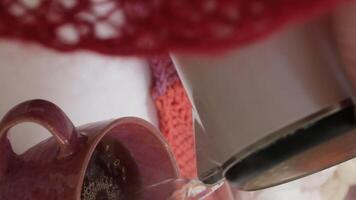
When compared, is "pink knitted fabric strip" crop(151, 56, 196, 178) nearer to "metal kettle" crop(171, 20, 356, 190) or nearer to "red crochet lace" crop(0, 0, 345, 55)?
"metal kettle" crop(171, 20, 356, 190)

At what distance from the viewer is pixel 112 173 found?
571mm

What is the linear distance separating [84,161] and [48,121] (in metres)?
0.04

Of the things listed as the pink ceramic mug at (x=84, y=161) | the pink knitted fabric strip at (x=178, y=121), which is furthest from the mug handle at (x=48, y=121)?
the pink knitted fabric strip at (x=178, y=121)

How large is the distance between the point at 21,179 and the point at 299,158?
0.67 feet

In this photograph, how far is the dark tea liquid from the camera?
1.79ft

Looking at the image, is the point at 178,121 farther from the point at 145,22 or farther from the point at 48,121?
the point at 145,22

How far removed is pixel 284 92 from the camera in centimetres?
36

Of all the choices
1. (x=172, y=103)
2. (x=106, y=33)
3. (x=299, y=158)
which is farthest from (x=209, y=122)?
(x=172, y=103)

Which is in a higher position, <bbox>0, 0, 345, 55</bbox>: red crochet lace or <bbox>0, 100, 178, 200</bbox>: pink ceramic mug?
<bbox>0, 0, 345, 55</bbox>: red crochet lace

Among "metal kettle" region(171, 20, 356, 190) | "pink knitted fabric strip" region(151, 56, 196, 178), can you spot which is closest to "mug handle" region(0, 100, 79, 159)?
"metal kettle" region(171, 20, 356, 190)

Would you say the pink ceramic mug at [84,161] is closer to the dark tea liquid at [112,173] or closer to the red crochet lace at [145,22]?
the dark tea liquid at [112,173]

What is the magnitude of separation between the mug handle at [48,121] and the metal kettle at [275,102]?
11 centimetres

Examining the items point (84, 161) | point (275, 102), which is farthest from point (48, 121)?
point (275, 102)

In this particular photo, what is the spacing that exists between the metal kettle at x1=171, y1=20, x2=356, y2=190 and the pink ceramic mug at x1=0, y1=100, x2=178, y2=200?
11 centimetres
